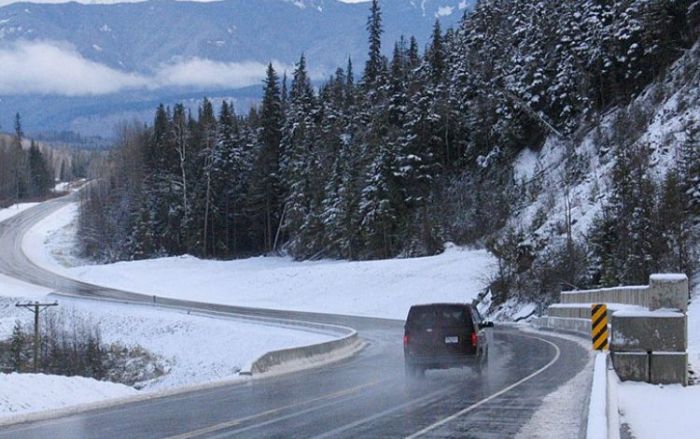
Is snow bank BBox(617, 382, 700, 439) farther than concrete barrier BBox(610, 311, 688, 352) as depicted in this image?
No

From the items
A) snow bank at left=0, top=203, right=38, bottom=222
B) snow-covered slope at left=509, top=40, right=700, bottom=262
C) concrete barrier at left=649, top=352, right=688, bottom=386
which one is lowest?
concrete barrier at left=649, top=352, right=688, bottom=386

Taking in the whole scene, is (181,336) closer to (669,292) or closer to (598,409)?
(669,292)

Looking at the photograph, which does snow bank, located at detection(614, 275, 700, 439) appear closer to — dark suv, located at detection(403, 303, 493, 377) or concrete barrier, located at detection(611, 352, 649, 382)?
concrete barrier, located at detection(611, 352, 649, 382)

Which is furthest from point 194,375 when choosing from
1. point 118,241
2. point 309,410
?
point 118,241

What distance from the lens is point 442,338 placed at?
65.0 ft

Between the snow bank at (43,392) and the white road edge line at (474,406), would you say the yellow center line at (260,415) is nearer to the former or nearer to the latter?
the white road edge line at (474,406)

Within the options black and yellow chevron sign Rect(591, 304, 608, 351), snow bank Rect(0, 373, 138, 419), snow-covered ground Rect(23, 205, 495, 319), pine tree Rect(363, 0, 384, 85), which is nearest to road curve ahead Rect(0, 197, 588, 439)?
black and yellow chevron sign Rect(591, 304, 608, 351)

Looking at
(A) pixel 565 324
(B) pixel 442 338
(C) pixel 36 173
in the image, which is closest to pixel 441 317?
(B) pixel 442 338

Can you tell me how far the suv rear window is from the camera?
784 inches

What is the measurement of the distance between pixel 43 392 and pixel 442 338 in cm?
864

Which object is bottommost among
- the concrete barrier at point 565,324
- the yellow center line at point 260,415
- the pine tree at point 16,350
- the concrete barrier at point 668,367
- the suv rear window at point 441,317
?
the pine tree at point 16,350

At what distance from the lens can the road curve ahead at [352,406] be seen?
11586mm

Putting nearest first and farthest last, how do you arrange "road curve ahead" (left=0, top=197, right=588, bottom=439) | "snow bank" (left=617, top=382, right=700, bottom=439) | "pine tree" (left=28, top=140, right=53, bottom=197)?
"snow bank" (left=617, top=382, right=700, bottom=439) → "road curve ahead" (left=0, top=197, right=588, bottom=439) → "pine tree" (left=28, top=140, right=53, bottom=197)

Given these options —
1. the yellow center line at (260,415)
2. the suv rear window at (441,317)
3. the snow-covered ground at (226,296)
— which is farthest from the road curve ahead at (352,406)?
the snow-covered ground at (226,296)
